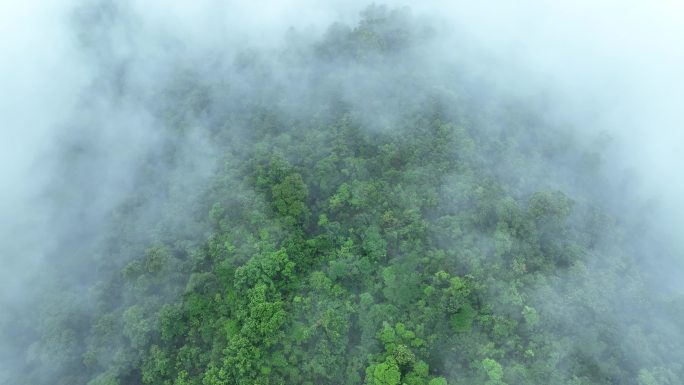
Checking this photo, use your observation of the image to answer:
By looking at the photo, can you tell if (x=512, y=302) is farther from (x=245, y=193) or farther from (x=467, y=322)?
(x=245, y=193)

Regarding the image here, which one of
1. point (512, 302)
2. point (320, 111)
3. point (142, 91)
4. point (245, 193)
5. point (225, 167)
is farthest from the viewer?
point (142, 91)

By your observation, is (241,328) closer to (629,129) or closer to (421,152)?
(421,152)

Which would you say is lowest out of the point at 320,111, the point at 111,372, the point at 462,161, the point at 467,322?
the point at 467,322

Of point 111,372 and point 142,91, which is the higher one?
point 142,91

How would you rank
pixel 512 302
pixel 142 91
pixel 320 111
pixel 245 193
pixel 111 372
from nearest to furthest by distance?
pixel 512 302
pixel 111 372
pixel 245 193
pixel 320 111
pixel 142 91

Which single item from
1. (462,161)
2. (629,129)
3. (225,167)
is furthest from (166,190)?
(629,129)

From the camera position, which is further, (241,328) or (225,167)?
(225,167)

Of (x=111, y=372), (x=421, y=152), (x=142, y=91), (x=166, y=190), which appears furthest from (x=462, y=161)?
(x=142, y=91)
